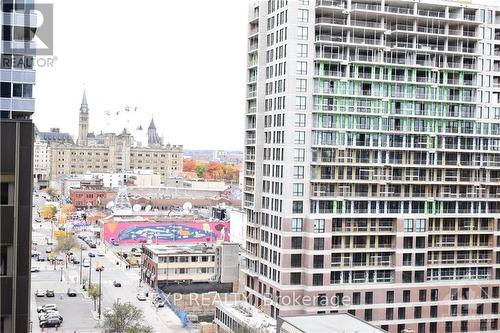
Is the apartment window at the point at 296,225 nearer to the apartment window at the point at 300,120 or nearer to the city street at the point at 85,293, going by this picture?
the apartment window at the point at 300,120

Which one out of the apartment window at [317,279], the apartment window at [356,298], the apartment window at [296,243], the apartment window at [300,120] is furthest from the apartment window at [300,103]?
the apartment window at [356,298]

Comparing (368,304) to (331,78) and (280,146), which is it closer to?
(280,146)

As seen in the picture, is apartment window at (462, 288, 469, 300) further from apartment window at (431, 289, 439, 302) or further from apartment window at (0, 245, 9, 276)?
apartment window at (0, 245, 9, 276)

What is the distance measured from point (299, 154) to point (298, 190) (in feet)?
7.62

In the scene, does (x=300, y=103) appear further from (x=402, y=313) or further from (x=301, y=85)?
(x=402, y=313)

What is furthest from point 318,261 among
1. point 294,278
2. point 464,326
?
point 464,326

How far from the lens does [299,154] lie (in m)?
45.6

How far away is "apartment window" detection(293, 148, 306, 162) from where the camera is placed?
149 ft

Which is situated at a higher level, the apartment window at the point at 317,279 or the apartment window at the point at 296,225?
the apartment window at the point at 296,225

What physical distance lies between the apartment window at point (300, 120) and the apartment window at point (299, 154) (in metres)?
1.61

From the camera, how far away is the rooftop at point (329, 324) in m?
35.6

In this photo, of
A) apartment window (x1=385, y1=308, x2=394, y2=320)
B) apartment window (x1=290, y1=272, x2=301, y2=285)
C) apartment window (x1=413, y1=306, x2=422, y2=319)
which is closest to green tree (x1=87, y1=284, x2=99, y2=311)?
apartment window (x1=290, y1=272, x2=301, y2=285)

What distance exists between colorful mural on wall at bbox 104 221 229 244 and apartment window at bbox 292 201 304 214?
54.2 m

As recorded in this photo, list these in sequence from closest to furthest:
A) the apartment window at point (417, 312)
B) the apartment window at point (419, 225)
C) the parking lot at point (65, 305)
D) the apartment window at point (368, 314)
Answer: the apartment window at point (368, 314) < the apartment window at point (417, 312) < the apartment window at point (419, 225) < the parking lot at point (65, 305)
